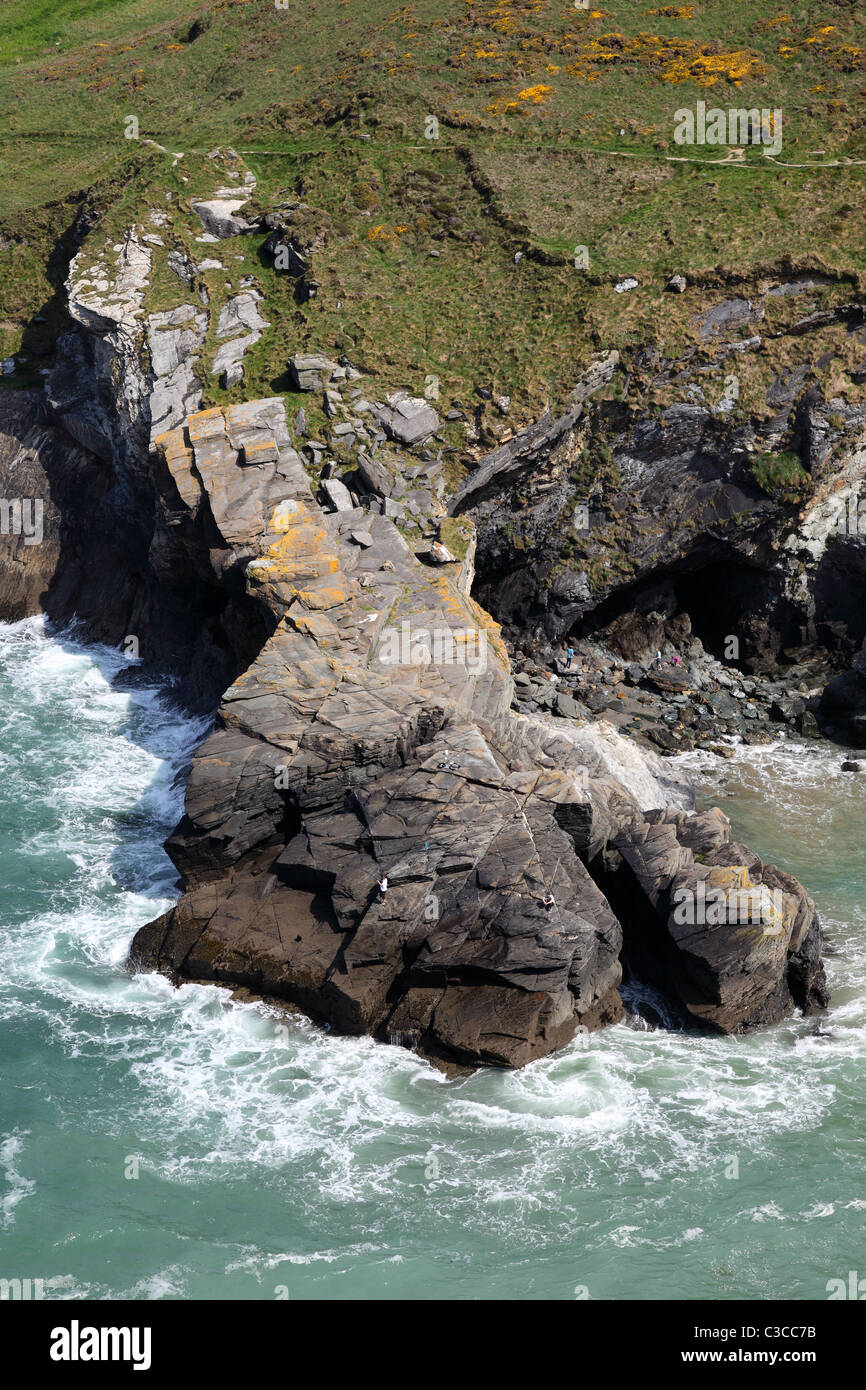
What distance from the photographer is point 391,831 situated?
1351 inches

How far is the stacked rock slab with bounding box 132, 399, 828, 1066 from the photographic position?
1272 inches

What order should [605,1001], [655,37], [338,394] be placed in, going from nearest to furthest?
[605,1001], [338,394], [655,37]

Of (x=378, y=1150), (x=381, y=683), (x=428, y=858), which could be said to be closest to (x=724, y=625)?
(x=381, y=683)

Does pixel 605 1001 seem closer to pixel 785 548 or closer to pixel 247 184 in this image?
pixel 785 548

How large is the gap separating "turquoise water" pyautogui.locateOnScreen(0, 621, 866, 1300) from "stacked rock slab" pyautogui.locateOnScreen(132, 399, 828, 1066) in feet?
5.46

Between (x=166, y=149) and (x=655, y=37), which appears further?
(x=655, y=37)

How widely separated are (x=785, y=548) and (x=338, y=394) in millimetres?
24286

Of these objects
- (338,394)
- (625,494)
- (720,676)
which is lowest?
(720,676)

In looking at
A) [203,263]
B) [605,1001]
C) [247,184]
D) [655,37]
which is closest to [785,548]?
[605,1001]

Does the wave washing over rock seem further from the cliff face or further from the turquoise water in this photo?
the turquoise water

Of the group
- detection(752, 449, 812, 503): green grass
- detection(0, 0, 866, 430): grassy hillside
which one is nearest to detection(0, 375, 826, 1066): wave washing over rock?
detection(0, 0, 866, 430): grassy hillside

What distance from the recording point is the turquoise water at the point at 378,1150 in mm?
25906

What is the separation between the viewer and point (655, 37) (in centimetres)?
8031

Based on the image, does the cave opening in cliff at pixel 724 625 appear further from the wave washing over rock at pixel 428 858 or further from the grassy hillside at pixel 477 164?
the wave washing over rock at pixel 428 858
